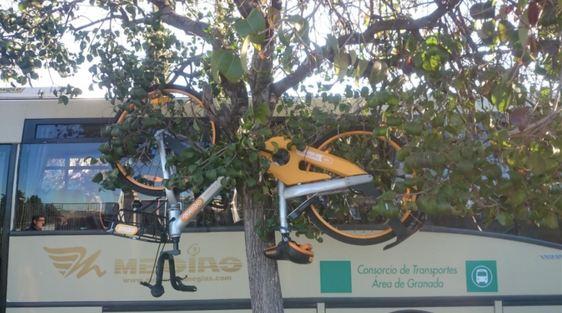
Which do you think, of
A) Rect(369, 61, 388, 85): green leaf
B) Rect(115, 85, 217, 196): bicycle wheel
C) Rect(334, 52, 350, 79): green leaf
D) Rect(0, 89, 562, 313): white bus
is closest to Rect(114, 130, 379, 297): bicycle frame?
Rect(115, 85, 217, 196): bicycle wheel

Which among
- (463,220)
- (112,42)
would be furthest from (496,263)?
(112,42)

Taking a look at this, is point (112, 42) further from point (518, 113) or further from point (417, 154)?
point (518, 113)

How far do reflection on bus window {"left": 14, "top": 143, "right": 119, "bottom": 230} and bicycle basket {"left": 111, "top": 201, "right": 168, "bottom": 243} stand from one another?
2.24 feet

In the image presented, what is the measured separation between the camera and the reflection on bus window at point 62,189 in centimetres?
572

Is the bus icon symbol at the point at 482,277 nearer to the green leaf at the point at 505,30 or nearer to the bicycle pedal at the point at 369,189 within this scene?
the bicycle pedal at the point at 369,189

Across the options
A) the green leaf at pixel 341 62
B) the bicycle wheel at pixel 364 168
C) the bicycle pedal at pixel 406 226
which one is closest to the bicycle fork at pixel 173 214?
the bicycle wheel at pixel 364 168

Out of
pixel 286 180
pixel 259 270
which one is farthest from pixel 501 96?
pixel 259 270

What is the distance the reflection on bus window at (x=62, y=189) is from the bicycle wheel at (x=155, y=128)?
110 cm

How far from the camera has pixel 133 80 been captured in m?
4.39

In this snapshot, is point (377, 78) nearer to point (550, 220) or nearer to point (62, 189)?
point (550, 220)

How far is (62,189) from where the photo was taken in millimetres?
5785

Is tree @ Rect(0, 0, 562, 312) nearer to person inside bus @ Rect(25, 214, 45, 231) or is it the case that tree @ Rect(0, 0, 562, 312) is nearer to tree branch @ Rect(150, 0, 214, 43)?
tree branch @ Rect(150, 0, 214, 43)

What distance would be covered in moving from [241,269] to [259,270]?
1145 mm

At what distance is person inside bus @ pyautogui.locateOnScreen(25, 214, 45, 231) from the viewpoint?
5730mm
